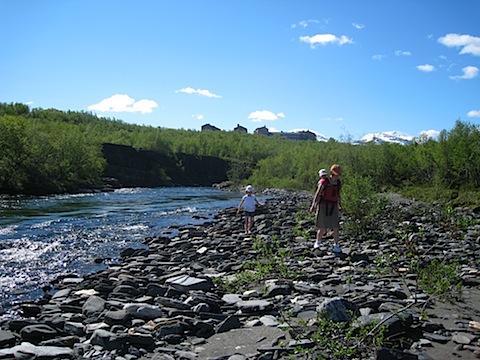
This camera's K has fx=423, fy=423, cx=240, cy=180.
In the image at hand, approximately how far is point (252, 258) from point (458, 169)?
1245 inches

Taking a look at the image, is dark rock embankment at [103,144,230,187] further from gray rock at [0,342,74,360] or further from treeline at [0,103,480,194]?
gray rock at [0,342,74,360]

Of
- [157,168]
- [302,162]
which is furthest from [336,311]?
[157,168]

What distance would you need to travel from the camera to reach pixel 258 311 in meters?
7.33

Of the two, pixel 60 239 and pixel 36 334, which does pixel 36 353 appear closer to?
pixel 36 334

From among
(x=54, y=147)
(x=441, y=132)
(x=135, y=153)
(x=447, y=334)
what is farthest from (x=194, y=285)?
(x=135, y=153)

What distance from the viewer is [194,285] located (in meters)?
9.01

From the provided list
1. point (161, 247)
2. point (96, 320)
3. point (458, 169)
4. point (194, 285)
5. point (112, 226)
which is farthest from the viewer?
point (458, 169)

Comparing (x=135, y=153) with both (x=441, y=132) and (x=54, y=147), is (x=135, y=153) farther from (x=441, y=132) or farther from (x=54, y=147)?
(x=441, y=132)

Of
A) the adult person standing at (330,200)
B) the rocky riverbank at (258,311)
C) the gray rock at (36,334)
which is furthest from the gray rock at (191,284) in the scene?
the adult person standing at (330,200)

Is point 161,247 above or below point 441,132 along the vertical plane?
below

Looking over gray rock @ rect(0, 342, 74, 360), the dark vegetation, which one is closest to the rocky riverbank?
gray rock @ rect(0, 342, 74, 360)

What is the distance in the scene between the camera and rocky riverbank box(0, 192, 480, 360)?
5598 millimetres

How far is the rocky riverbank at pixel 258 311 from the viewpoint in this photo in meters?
5.60

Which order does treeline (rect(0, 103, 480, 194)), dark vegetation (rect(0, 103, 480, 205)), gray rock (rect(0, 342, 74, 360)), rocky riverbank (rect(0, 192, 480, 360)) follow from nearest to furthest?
1. rocky riverbank (rect(0, 192, 480, 360))
2. gray rock (rect(0, 342, 74, 360))
3. dark vegetation (rect(0, 103, 480, 205))
4. treeline (rect(0, 103, 480, 194))
